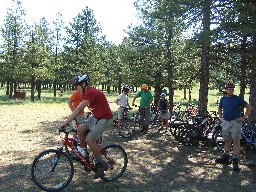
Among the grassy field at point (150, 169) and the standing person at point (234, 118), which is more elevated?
the standing person at point (234, 118)

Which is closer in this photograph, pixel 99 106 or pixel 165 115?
pixel 99 106

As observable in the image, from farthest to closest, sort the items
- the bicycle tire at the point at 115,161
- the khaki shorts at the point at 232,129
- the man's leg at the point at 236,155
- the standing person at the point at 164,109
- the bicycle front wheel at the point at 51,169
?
the standing person at the point at 164,109
the khaki shorts at the point at 232,129
the man's leg at the point at 236,155
the bicycle tire at the point at 115,161
the bicycle front wheel at the point at 51,169

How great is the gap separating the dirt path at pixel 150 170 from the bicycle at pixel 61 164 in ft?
0.87

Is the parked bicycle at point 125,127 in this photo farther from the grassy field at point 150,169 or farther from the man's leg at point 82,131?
the man's leg at point 82,131

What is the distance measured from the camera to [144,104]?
45.5 feet

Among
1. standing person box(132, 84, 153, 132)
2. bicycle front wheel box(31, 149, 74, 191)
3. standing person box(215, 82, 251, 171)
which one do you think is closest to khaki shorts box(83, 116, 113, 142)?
bicycle front wheel box(31, 149, 74, 191)

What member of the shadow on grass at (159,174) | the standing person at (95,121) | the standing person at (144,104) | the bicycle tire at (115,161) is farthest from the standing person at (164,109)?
the standing person at (95,121)

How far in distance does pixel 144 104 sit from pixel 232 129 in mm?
6097

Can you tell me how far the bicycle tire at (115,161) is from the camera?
22.5ft

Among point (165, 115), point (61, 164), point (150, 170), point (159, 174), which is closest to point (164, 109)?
point (165, 115)

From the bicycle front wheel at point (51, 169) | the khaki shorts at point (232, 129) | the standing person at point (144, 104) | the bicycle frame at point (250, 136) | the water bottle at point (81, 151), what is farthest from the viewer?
the standing person at point (144, 104)

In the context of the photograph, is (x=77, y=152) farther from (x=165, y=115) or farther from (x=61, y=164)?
(x=165, y=115)

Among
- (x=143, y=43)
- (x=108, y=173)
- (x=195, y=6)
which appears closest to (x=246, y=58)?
(x=195, y=6)

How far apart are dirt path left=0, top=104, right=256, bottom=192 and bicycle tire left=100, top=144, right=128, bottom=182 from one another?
18 centimetres
